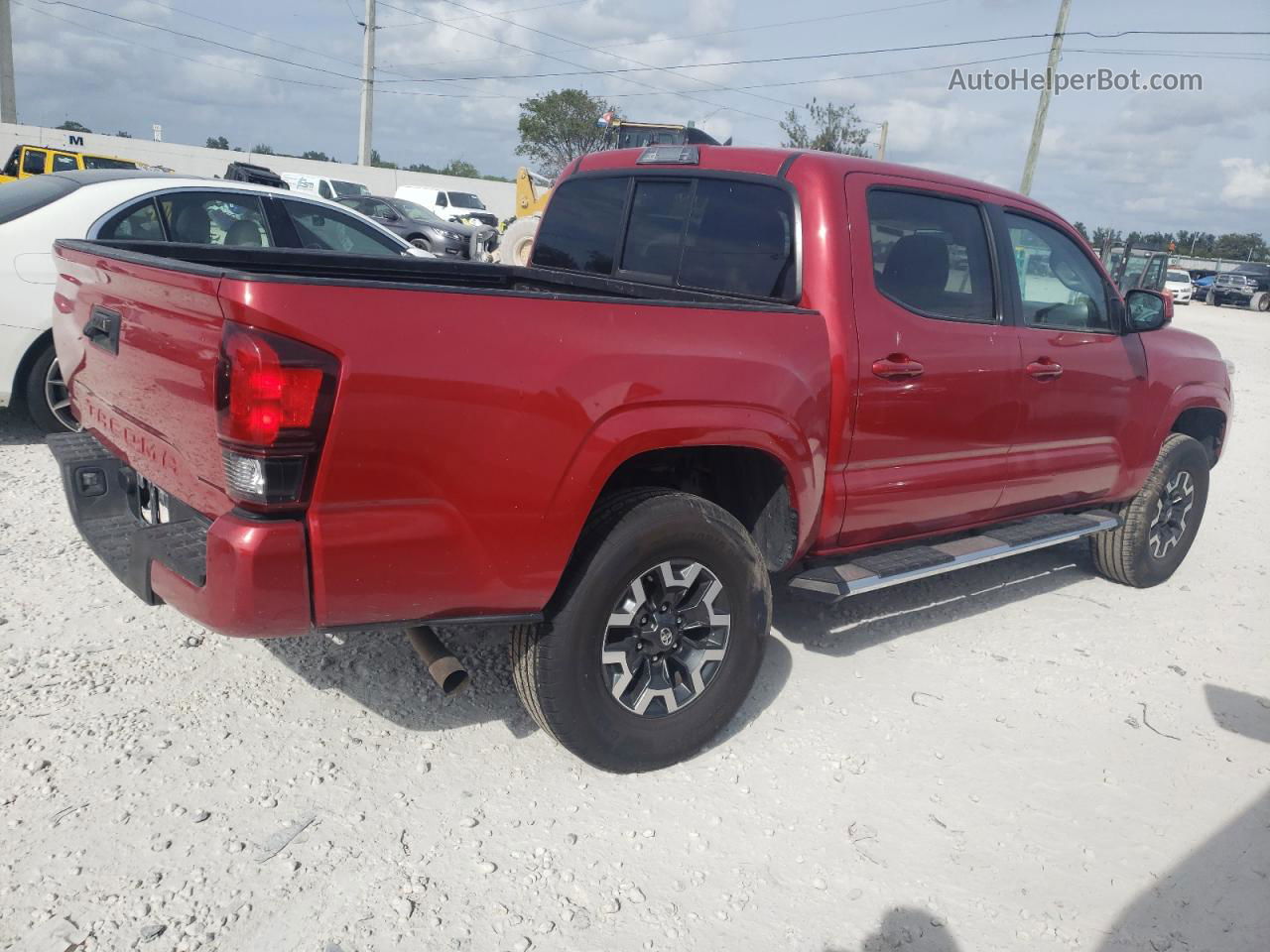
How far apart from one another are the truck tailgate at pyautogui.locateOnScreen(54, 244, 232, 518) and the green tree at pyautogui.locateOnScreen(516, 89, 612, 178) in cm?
5074

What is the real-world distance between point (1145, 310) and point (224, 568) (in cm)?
436

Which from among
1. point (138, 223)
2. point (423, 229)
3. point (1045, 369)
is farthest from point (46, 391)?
point (423, 229)

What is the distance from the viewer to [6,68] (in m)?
26.4

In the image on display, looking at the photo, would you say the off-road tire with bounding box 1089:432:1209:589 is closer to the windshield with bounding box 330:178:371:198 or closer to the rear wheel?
the rear wheel

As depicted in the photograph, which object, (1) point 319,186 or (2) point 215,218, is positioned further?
(1) point 319,186

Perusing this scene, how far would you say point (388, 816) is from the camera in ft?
9.38

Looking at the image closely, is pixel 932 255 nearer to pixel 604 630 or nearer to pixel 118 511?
pixel 604 630

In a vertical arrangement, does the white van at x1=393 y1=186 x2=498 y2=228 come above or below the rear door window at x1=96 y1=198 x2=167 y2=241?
above

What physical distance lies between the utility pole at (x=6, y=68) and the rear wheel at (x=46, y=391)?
1042 inches

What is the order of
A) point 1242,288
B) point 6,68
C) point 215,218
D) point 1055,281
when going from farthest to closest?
point 1242,288 → point 6,68 → point 215,218 → point 1055,281

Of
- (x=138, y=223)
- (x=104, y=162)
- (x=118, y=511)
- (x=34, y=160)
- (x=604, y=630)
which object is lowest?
(x=604, y=630)

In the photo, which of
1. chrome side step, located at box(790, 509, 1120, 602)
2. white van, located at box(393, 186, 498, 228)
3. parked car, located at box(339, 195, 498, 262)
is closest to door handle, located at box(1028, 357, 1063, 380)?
chrome side step, located at box(790, 509, 1120, 602)

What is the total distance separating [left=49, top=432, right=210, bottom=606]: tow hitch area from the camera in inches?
104

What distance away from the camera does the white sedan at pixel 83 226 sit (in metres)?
5.57
